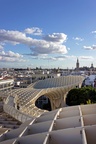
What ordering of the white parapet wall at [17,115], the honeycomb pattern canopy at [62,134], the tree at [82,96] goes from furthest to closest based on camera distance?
the tree at [82,96]
the white parapet wall at [17,115]
the honeycomb pattern canopy at [62,134]

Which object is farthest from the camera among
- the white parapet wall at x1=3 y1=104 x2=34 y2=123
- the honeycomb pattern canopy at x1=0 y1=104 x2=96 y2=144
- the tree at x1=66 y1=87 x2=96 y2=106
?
the tree at x1=66 y1=87 x2=96 y2=106

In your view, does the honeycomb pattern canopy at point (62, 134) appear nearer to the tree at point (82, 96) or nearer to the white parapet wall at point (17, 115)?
the white parapet wall at point (17, 115)

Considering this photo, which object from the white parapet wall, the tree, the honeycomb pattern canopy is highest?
the honeycomb pattern canopy

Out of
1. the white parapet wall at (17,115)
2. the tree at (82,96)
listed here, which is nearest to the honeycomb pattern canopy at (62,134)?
the white parapet wall at (17,115)

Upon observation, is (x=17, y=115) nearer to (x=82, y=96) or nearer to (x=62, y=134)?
(x=62, y=134)

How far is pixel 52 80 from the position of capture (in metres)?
65.8

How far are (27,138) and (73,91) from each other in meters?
48.8

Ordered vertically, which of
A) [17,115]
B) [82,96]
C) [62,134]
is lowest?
[82,96]

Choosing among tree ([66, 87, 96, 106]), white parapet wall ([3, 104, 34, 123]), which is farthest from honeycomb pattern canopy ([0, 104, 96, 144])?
tree ([66, 87, 96, 106])

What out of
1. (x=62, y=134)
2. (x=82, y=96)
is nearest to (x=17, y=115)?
(x=62, y=134)

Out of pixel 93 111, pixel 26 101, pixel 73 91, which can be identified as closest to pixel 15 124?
pixel 93 111

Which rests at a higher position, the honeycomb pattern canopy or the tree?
the honeycomb pattern canopy

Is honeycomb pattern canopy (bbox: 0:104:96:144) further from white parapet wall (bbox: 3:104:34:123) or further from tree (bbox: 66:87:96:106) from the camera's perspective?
tree (bbox: 66:87:96:106)

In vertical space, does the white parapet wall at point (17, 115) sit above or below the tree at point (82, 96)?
above
